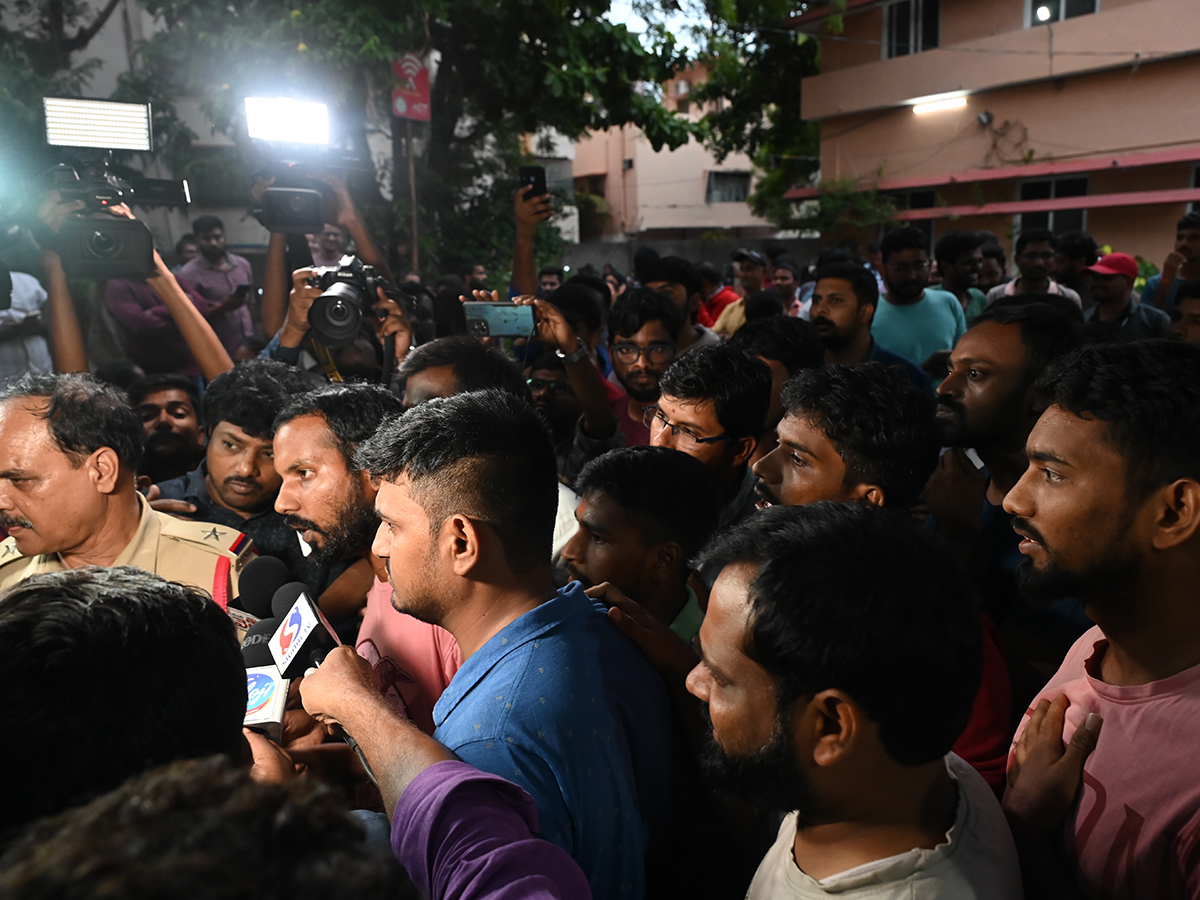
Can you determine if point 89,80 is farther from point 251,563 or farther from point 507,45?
point 251,563

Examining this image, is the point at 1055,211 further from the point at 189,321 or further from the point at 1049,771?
the point at 1049,771

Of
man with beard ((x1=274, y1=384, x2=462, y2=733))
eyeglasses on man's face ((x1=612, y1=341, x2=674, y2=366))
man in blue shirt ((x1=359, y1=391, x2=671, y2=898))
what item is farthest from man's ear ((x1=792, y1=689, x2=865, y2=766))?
eyeglasses on man's face ((x1=612, y1=341, x2=674, y2=366))

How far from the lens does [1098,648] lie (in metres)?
1.57

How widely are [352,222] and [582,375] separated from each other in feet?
5.60

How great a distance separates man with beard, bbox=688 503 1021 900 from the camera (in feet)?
3.82

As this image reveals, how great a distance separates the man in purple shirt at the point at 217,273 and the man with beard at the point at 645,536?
178 inches

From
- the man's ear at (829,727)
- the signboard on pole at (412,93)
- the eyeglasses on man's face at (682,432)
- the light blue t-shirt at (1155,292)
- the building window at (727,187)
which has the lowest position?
the man's ear at (829,727)

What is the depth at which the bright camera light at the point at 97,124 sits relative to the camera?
3385 mm

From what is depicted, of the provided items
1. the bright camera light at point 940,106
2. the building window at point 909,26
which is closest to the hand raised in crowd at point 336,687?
the bright camera light at point 940,106

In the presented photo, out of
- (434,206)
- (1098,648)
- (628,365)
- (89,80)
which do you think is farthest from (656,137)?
(1098,648)

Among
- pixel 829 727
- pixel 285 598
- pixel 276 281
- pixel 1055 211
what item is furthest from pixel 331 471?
pixel 1055 211

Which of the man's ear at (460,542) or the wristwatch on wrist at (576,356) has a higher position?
the wristwatch on wrist at (576,356)

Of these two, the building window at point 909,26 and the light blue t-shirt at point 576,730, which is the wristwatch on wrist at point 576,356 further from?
the building window at point 909,26

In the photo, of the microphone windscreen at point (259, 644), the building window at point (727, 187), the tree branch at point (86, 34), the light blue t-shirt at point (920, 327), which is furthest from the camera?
the building window at point (727, 187)
